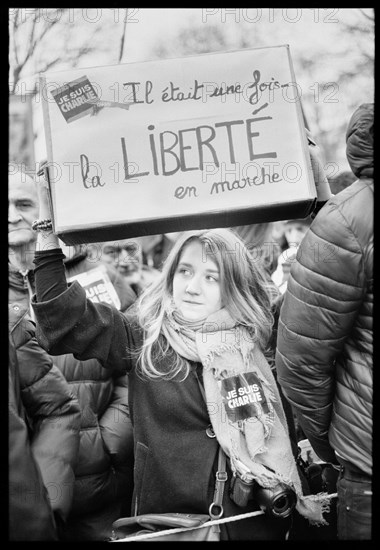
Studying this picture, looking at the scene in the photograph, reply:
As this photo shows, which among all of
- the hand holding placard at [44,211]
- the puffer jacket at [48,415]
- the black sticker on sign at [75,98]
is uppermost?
the black sticker on sign at [75,98]

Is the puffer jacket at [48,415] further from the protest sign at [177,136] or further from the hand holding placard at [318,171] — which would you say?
the hand holding placard at [318,171]

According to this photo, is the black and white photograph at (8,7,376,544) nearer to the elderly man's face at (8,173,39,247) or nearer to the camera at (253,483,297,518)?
the camera at (253,483,297,518)

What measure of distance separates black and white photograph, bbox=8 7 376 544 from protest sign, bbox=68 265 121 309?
1.15 feet

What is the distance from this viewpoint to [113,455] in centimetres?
299

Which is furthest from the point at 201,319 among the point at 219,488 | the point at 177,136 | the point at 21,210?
the point at 21,210

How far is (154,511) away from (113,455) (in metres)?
0.59

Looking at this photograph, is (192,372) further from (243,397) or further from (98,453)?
(98,453)

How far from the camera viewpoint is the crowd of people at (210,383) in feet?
6.45

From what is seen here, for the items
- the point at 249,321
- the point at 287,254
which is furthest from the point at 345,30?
the point at 249,321

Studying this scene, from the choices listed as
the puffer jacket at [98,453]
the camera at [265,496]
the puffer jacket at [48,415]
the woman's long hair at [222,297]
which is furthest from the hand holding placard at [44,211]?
the camera at [265,496]

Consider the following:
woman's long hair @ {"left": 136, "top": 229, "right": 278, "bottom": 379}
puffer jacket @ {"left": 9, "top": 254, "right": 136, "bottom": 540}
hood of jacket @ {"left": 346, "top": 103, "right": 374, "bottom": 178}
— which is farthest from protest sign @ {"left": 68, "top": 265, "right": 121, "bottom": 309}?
hood of jacket @ {"left": 346, "top": 103, "right": 374, "bottom": 178}

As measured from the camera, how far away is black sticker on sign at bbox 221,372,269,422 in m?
2.44

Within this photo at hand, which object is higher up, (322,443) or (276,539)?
(322,443)
